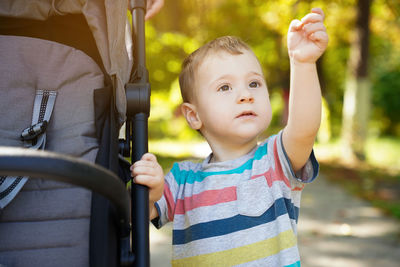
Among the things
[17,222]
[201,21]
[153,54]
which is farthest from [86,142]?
[201,21]

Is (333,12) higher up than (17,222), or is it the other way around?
(333,12)

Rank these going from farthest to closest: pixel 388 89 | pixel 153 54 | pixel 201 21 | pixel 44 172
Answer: pixel 388 89 < pixel 201 21 < pixel 153 54 < pixel 44 172

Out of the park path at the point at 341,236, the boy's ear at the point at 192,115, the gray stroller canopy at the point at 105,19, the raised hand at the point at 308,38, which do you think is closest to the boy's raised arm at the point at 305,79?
the raised hand at the point at 308,38

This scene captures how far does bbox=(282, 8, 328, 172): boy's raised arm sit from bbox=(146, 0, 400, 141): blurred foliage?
3.67ft

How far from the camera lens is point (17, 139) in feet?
5.17

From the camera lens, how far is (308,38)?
4.97 ft

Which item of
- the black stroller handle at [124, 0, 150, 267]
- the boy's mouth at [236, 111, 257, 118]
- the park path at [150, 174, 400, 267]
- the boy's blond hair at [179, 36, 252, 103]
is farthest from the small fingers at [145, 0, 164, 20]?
the park path at [150, 174, 400, 267]

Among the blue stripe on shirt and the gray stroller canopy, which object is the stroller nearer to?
the gray stroller canopy

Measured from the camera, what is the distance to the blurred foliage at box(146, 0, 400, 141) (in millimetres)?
8195

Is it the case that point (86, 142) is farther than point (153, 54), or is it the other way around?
point (153, 54)

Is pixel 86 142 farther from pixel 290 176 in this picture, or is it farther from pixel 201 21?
pixel 201 21

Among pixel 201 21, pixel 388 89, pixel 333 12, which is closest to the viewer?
pixel 333 12

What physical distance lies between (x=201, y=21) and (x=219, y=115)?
10207 mm

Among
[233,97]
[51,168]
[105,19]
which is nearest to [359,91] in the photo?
[233,97]
